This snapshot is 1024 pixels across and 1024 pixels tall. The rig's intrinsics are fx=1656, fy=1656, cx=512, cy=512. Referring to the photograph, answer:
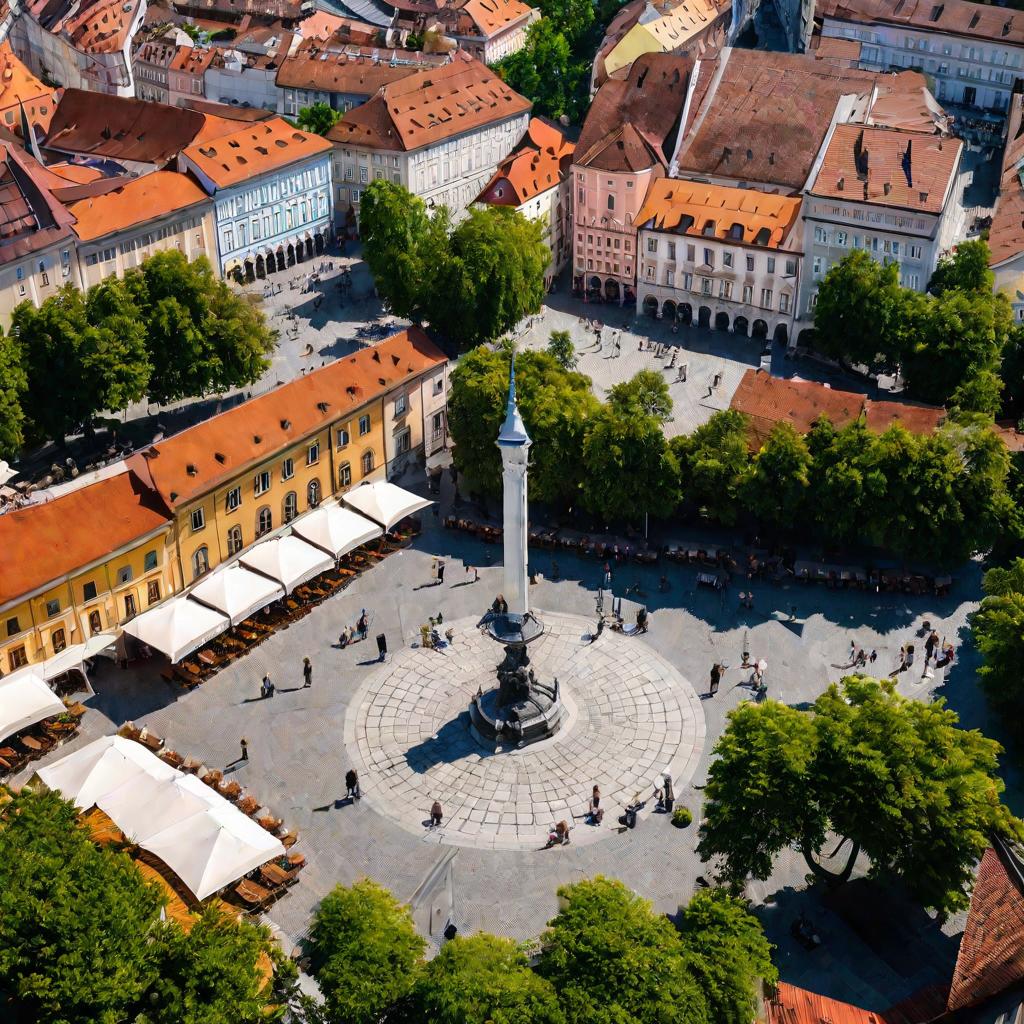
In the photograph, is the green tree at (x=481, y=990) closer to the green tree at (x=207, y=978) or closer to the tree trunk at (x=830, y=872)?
the green tree at (x=207, y=978)

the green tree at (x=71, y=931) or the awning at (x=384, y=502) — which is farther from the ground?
the green tree at (x=71, y=931)

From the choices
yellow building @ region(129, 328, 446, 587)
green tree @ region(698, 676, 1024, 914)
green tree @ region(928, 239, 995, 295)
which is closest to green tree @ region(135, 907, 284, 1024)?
green tree @ region(698, 676, 1024, 914)

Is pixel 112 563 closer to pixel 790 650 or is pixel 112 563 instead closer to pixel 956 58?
pixel 790 650

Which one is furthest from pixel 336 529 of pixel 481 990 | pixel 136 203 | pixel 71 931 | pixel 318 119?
pixel 318 119

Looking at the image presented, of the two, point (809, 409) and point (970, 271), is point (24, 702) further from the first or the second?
point (970, 271)

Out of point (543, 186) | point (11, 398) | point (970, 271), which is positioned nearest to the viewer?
point (11, 398)

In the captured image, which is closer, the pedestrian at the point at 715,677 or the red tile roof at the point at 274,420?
the pedestrian at the point at 715,677

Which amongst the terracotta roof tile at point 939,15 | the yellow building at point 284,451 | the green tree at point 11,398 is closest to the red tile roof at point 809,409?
the yellow building at point 284,451
